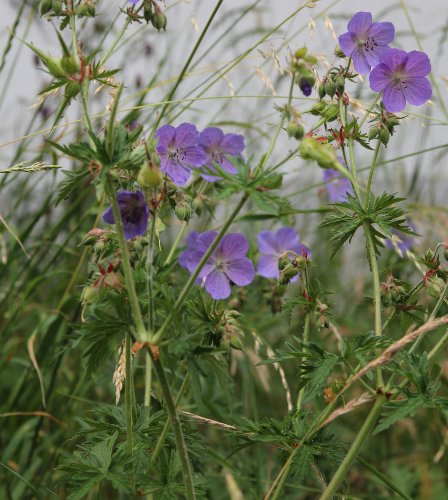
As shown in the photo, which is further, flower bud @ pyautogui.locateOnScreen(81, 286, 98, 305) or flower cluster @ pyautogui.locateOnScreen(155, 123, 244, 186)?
flower cluster @ pyautogui.locateOnScreen(155, 123, 244, 186)

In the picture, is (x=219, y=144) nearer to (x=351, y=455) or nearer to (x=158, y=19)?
(x=158, y=19)

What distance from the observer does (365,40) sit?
4.70ft

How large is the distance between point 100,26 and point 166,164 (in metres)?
1.78

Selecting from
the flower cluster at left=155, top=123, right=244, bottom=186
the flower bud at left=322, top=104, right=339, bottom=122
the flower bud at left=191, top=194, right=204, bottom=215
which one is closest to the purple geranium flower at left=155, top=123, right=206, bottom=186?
the flower cluster at left=155, top=123, right=244, bottom=186

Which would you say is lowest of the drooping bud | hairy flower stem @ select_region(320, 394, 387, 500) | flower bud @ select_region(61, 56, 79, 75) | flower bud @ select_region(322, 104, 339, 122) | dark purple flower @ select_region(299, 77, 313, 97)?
hairy flower stem @ select_region(320, 394, 387, 500)

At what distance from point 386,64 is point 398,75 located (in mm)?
32

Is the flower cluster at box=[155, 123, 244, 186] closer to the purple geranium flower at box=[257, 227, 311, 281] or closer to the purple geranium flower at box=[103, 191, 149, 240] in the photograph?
the purple geranium flower at box=[103, 191, 149, 240]

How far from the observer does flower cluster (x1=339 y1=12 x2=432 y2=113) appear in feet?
4.59

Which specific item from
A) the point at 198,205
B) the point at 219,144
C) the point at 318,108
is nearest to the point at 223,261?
the point at 198,205

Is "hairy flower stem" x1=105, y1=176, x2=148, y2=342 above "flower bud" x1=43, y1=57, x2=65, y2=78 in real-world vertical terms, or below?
below

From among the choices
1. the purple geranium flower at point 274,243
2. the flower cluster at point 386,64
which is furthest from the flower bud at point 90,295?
the purple geranium flower at point 274,243

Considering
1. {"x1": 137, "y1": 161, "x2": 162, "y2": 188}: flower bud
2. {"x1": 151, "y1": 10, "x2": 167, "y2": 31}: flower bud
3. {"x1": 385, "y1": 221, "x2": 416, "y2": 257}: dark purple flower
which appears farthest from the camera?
{"x1": 385, "y1": 221, "x2": 416, "y2": 257}: dark purple flower

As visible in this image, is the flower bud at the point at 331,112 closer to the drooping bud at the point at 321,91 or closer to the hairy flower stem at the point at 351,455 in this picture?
the drooping bud at the point at 321,91

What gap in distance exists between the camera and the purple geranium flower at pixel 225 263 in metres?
1.42
